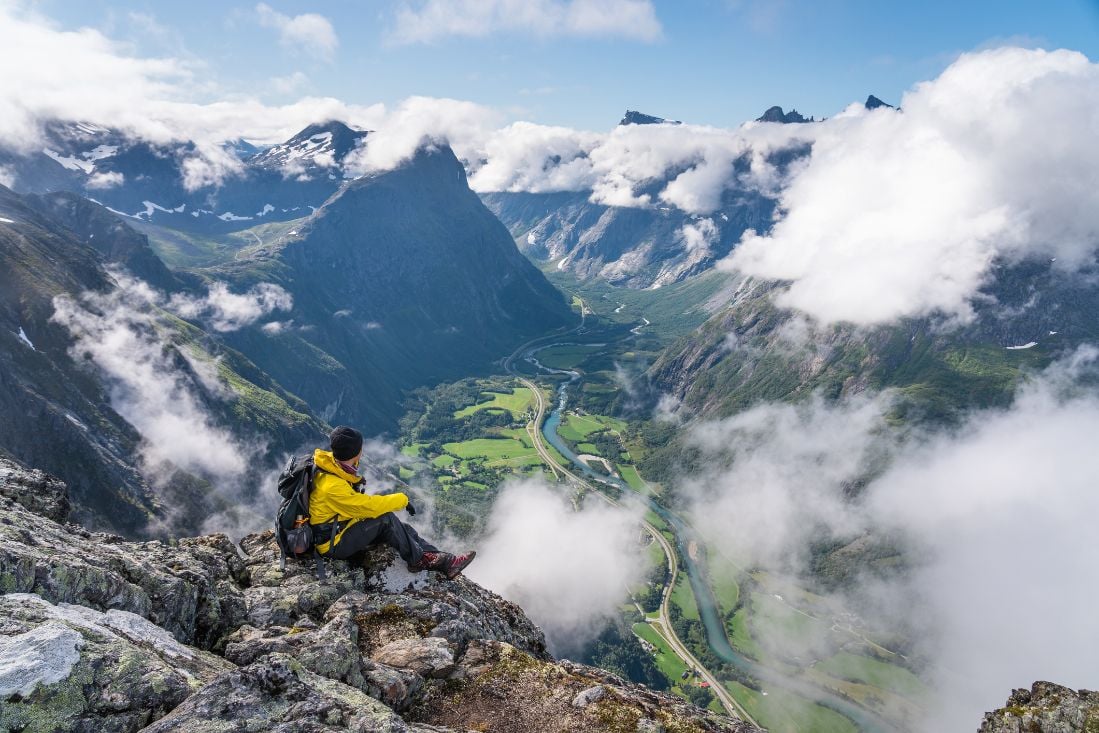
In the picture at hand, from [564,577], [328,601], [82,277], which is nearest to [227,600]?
[328,601]

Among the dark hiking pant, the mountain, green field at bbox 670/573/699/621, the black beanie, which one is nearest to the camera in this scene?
the black beanie

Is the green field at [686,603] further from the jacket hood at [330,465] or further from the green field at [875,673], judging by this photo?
the jacket hood at [330,465]

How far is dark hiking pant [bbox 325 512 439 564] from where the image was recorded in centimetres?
2036

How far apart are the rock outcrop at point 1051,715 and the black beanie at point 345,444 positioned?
35.7 meters

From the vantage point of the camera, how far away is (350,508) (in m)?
19.4

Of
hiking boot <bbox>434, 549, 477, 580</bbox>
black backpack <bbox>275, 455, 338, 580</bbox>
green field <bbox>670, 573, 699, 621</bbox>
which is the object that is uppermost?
green field <bbox>670, 573, 699, 621</bbox>

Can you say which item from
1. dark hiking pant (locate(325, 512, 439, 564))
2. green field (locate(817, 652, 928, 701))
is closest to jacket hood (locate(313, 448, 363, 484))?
dark hiking pant (locate(325, 512, 439, 564))

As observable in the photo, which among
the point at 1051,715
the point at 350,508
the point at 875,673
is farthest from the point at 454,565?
the point at 875,673

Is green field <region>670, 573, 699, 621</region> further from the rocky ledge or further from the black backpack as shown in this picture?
the black backpack

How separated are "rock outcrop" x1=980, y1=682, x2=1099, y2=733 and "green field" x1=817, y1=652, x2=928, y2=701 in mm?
169556

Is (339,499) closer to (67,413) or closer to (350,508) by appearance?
(350,508)

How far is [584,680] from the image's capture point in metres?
20.4

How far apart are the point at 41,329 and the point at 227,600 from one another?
7010 inches

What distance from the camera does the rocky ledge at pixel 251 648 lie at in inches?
434
